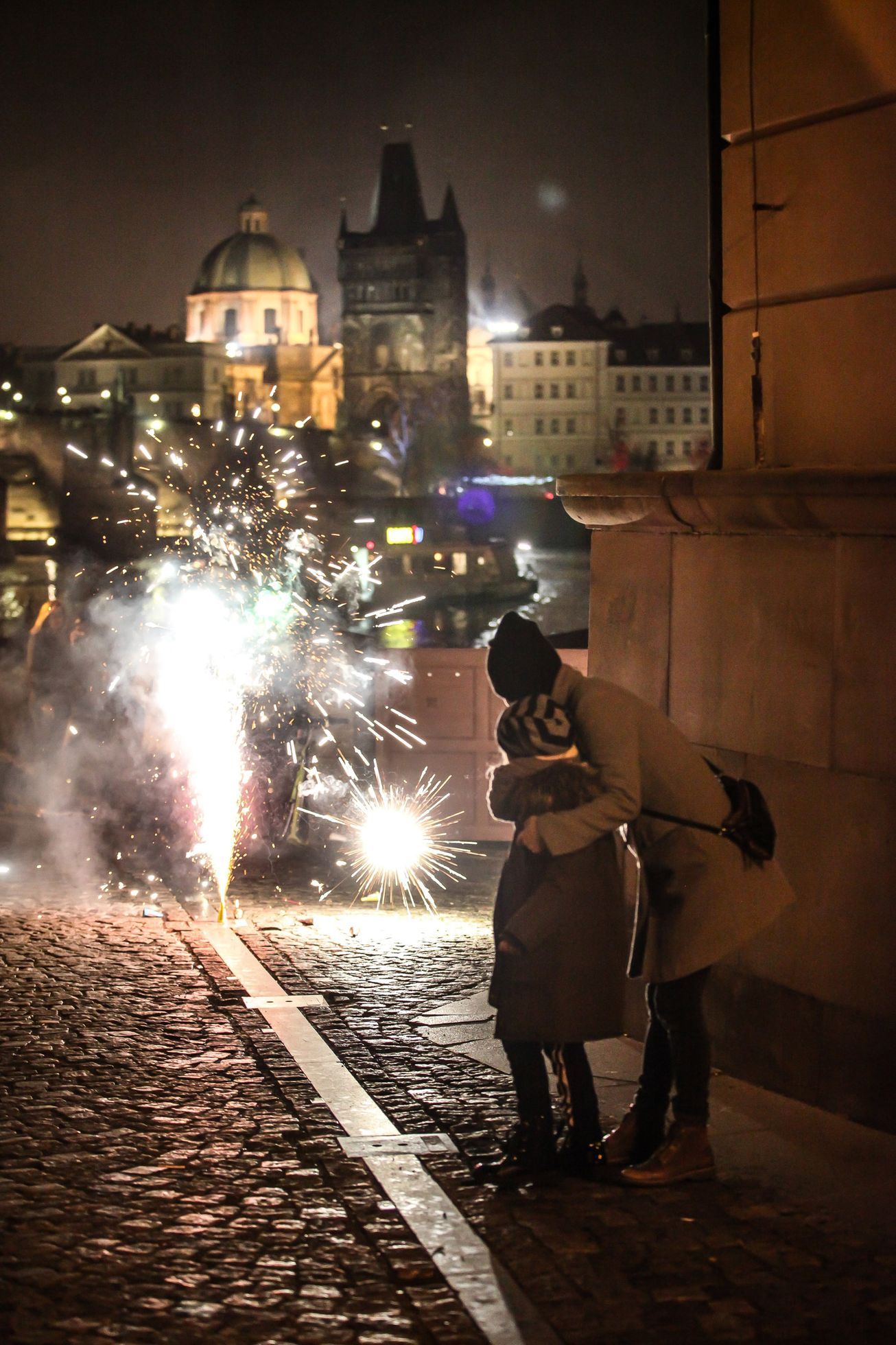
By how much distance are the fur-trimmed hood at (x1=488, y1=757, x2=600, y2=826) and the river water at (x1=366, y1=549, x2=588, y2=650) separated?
4108 cm

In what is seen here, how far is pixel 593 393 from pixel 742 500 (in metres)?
126

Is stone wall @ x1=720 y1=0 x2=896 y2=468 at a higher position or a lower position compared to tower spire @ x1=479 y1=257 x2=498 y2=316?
lower

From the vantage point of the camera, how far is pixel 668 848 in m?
5.07

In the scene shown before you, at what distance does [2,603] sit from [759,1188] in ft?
156

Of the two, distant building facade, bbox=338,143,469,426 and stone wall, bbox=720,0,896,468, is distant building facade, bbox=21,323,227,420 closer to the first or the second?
distant building facade, bbox=338,143,469,426

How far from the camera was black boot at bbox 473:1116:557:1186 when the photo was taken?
201 inches

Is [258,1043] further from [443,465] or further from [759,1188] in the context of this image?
[443,465]

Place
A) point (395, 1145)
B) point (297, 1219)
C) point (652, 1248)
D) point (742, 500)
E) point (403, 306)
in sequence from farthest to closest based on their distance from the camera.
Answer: point (403, 306) < point (742, 500) < point (395, 1145) < point (297, 1219) < point (652, 1248)

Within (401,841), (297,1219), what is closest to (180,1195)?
(297,1219)

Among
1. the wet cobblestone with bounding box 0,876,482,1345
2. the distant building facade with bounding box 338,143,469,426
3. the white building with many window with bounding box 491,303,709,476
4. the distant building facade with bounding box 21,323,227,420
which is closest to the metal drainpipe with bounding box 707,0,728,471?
the wet cobblestone with bounding box 0,876,482,1345

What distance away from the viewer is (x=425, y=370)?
137000 millimetres

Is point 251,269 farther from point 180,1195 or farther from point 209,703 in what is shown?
point 180,1195

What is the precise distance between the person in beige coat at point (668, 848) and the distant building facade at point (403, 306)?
130 m

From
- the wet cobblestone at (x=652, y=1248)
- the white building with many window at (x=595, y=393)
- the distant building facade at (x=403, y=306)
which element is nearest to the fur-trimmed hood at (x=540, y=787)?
the wet cobblestone at (x=652, y=1248)
